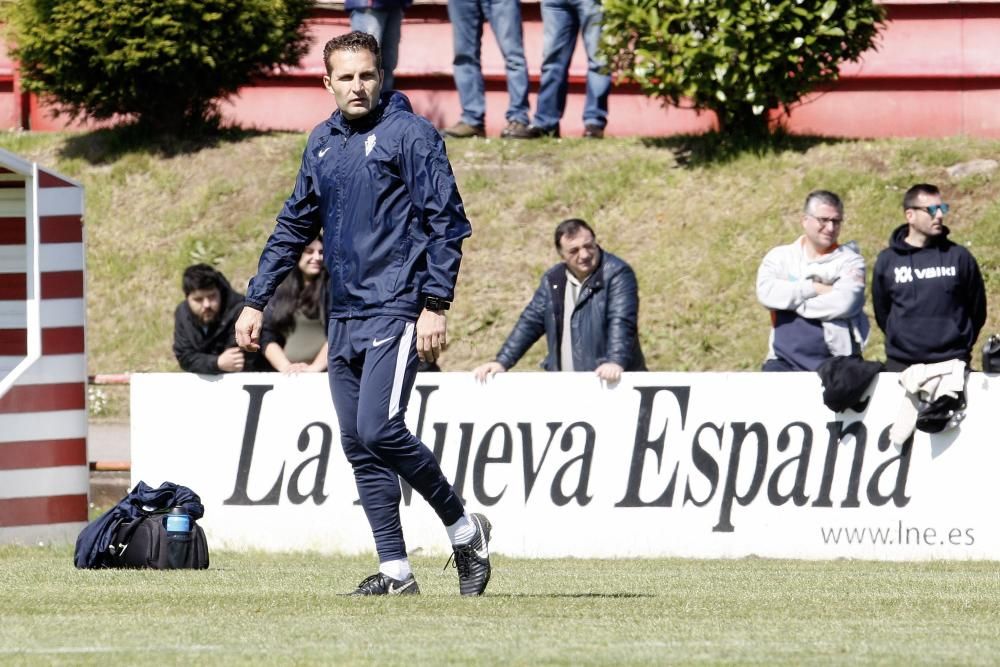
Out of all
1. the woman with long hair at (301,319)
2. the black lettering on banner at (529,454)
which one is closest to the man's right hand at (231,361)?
the woman with long hair at (301,319)

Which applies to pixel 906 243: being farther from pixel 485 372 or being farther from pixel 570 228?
pixel 485 372

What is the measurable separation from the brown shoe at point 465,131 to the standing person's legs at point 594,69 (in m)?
0.97

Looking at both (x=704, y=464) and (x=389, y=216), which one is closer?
(x=389, y=216)

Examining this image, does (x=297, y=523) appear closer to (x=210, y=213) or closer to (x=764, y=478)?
(x=764, y=478)

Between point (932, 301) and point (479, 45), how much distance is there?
298 inches

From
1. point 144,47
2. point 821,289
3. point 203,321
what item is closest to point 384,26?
point 144,47

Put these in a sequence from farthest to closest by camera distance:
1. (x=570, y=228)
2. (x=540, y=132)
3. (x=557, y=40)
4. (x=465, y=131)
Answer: (x=465, y=131) < (x=540, y=132) < (x=557, y=40) < (x=570, y=228)

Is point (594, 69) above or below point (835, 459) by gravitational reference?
above

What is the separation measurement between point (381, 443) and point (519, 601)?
0.84 meters

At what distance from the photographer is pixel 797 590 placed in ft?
28.1

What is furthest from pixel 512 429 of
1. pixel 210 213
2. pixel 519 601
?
pixel 210 213

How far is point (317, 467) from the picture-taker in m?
11.6

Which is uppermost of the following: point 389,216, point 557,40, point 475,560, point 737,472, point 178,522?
point 557,40

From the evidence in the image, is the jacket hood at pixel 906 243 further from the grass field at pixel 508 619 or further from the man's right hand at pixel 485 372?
the man's right hand at pixel 485 372
